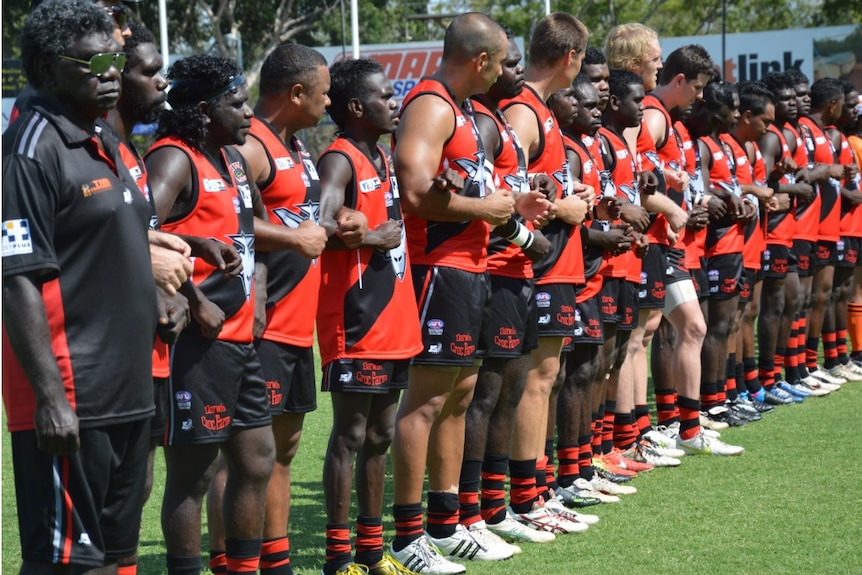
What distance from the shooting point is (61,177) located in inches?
137

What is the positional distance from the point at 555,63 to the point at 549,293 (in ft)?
4.08

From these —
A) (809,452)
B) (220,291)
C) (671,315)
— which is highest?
(220,291)

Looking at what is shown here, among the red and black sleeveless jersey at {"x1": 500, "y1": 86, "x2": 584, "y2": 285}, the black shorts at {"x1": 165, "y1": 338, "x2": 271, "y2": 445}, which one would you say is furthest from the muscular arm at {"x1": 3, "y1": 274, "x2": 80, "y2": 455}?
the red and black sleeveless jersey at {"x1": 500, "y1": 86, "x2": 584, "y2": 285}

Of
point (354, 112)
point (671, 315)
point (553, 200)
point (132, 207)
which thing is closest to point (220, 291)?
point (132, 207)

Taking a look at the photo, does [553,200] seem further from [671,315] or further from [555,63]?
[671,315]

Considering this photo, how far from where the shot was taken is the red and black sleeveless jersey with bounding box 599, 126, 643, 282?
7.99 m

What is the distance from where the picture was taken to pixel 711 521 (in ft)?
22.5

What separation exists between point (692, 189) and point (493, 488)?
11.5 ft

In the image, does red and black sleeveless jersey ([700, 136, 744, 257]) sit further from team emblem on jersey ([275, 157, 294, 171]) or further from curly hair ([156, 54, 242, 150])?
curly hair ([156, 54, 242, 150])

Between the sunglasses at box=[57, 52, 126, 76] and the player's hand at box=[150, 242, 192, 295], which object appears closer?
the sunglasses at box=[57, 52, 126, 76]

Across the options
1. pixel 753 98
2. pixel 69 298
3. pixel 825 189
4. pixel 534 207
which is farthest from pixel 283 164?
pixel 825 189

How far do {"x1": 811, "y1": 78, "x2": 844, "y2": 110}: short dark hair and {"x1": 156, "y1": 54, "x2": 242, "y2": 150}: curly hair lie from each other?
8880mm

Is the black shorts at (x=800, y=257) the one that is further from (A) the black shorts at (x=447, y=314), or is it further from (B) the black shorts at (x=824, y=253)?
(A) the black shorts at (x=447, y=314)

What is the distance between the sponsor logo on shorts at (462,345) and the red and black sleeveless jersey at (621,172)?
2.18m
